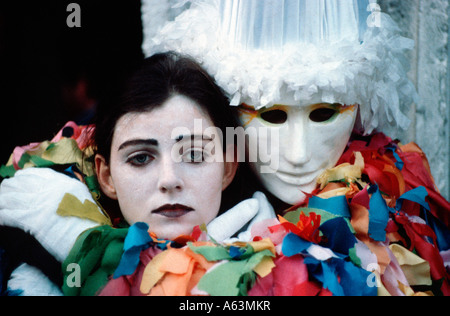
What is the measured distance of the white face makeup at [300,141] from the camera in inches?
60.7

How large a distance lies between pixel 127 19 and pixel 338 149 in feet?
6.02

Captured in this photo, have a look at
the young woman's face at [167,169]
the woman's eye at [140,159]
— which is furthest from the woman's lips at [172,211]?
the woman's eye at [140,159]

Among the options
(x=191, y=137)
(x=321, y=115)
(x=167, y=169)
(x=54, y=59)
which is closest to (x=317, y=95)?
(x=321, y=115)

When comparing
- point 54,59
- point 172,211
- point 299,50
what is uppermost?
point 54,59

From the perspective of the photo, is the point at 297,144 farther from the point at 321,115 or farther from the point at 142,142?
the point at 142,142

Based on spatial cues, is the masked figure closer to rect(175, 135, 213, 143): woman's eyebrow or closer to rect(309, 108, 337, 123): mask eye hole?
rect(309, 108, 337, 123): mask eye hole

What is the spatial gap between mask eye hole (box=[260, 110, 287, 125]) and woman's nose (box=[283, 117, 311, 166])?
39 mm

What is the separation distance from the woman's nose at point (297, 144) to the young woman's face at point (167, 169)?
0.76ft

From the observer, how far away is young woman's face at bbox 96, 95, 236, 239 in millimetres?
1450

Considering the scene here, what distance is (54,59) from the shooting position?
296 centimetres

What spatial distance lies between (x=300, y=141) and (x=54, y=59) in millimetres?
1971

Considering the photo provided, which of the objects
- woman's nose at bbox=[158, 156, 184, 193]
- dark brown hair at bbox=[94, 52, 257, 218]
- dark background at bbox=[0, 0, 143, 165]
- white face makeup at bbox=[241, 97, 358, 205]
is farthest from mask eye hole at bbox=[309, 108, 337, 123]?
dark background at bbox=[0, 0, 143, 165]

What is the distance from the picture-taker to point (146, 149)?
4.80ft
